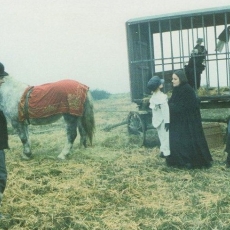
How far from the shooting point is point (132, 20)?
983 centimetres

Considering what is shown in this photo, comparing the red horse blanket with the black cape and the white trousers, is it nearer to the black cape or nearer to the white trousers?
the white trousers

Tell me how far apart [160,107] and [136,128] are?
2.88m

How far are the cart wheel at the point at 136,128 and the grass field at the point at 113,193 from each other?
2.96ft

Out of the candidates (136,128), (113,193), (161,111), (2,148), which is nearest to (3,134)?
(2,148)

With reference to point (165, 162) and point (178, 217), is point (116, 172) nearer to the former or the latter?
point (165, 162)

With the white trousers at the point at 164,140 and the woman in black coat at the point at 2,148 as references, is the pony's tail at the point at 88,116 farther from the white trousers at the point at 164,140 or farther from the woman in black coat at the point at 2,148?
the woman in black coat at the point at 2,148

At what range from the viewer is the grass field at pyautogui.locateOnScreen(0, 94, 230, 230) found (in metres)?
4.68

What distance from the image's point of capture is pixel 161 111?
760 cm

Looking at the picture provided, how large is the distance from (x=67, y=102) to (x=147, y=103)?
2187 millimetres

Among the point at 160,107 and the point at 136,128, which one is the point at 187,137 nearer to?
the point at 160,107

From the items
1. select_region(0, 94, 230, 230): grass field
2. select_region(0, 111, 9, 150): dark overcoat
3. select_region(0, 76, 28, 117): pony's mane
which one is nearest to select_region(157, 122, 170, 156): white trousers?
select_region(0, 94, 230, 230): grass field

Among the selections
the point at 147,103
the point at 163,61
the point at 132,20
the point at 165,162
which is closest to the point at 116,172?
the point at 165,162

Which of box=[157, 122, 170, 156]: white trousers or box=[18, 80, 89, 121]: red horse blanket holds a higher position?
box=[18, 80, 89, 121]: red horse blanket

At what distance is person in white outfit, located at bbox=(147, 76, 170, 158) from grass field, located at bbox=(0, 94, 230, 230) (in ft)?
1.50
